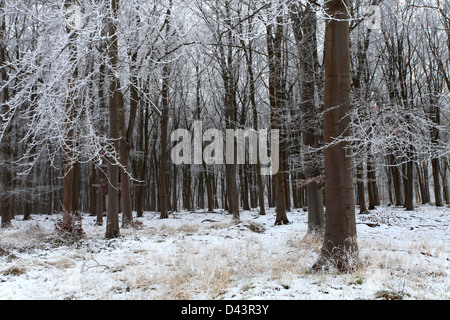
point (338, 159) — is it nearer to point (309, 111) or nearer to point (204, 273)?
point (204, 273)

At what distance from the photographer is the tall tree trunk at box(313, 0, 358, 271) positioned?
16.4 ft

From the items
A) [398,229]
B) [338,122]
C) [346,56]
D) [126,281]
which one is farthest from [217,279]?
[398,229]

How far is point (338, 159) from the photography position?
Answer: 201 inches

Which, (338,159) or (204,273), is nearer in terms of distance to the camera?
(204,273)

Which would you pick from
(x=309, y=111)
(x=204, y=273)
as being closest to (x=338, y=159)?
(x=204, y=273)

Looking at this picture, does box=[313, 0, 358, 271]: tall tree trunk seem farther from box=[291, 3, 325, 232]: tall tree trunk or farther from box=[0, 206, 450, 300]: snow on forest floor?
box=[291, 3, 325, 232]: tall tree trunk

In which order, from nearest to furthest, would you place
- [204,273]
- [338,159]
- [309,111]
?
[204,273] → [338,159] → [309,111]

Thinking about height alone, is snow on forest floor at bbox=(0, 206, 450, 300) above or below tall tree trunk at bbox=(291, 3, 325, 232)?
below

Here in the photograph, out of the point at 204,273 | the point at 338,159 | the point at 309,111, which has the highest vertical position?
the point at 309,111

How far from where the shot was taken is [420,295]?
140 inches

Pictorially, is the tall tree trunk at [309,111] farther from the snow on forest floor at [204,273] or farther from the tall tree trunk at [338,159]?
the tall tree trunk at [338,159]

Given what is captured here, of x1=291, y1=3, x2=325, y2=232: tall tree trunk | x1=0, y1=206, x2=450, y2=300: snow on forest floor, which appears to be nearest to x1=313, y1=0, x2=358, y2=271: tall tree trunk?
x1=0, y1=206, x2=450, y2=300: snow on forest floor

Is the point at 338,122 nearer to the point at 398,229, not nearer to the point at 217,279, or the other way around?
the point at 217,279

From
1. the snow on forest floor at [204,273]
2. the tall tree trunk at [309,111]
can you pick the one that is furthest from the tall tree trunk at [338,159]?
the tall tree trunk at [309,111]
